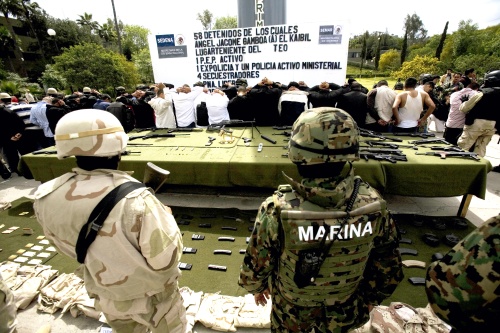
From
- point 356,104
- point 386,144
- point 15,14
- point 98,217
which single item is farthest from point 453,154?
point 15,14

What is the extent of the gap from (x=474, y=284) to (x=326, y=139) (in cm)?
69

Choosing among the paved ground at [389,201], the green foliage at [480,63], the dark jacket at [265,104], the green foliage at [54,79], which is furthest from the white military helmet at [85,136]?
the green foliage at [480,63]

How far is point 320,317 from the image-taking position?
1.36 metres

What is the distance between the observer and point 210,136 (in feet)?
16.4

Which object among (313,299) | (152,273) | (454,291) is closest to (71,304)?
→ (152,273)

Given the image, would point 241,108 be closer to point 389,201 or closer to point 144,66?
point 389,201

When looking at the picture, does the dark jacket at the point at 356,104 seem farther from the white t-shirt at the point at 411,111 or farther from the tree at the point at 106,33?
the tree at the point at 106,33

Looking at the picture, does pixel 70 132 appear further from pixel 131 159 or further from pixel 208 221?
pixel 131 159

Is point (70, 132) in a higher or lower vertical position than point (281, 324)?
higher

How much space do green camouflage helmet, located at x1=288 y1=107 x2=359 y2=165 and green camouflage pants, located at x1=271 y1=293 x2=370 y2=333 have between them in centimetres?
85

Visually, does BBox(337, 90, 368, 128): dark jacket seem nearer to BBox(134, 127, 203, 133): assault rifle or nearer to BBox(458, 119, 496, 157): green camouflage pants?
BBox(458, 119, 496, 157): green camouflage pants

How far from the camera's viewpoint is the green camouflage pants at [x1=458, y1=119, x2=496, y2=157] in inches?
179

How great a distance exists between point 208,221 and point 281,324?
230 centimetres

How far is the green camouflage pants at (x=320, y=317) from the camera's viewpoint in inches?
52.7
